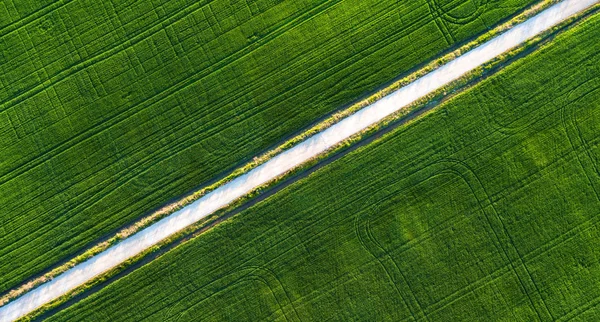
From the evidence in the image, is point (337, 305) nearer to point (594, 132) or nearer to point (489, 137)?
point (489, 137)

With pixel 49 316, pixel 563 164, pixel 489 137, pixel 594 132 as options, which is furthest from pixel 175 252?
pixel 594 132

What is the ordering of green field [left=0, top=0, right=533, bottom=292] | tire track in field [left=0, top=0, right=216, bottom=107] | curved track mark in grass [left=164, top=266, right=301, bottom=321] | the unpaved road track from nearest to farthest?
curved track mark in grass [left=164, top=266, right=301, bottom=321]
the unpaved road track
green field [left=0, top=0, right=533, bottom=292]
tire track in field [left=0, top=0, right=216, bottom=107]

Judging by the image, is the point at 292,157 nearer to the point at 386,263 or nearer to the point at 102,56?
the point at 386,263

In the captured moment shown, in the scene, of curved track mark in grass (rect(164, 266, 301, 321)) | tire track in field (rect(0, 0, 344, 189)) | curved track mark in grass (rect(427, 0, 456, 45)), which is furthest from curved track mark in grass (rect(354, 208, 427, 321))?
tire track in field (rect(0, 0, 344, 189))

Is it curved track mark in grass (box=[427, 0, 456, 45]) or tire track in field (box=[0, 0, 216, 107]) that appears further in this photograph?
tire track in field (box=[0, 0, 216, 107])

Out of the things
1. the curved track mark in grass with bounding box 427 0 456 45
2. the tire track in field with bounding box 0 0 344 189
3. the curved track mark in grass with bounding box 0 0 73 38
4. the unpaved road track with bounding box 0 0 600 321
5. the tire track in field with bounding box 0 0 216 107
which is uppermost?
the curved track mark in grass with bounding box 0 0 73 38

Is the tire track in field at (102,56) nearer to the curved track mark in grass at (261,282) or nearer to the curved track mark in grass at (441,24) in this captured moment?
the curved track mark in grass at (441,24)

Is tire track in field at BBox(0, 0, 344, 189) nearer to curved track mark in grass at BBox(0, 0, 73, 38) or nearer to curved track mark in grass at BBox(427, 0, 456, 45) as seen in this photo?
curved track mark in grass at BBox(427, 0, 456, 45)
